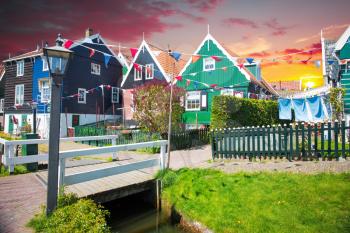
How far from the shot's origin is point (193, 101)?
25.8 metres

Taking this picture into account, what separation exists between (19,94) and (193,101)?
2192cm

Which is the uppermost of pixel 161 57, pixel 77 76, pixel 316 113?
pixel 161 57

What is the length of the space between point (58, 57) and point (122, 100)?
28.7 meters

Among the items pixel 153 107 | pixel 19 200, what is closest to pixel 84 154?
pixel 19 200

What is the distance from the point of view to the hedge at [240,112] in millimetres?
14703

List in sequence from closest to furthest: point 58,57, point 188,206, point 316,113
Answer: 1. point 58,57
2. point 188,206
3. point 316,113

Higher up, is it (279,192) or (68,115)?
(68,115)

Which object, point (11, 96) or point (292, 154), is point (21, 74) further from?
point (292, 154)

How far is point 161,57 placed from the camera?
28.7 meters

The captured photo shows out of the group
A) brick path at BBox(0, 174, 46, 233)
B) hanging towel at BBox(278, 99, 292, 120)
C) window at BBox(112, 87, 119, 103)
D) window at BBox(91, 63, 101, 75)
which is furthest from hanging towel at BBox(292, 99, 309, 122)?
window at BBox(91, 63, 101, 75)

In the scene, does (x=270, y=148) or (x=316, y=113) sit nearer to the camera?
(x=270, y=148)

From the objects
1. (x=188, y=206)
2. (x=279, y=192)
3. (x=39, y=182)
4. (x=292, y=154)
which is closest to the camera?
(x=279, y=192)

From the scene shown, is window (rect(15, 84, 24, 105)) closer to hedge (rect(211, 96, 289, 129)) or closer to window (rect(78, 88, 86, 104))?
window (rect(78, 88, 86, 104))

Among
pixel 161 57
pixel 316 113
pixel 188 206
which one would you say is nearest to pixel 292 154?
pixel 188 206
